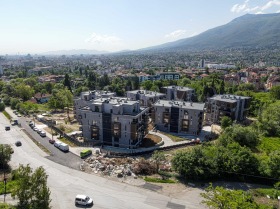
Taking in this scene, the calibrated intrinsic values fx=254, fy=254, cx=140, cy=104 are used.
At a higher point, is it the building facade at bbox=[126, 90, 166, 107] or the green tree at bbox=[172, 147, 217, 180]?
the building facade at bbox=[126, 90, 166, 107]

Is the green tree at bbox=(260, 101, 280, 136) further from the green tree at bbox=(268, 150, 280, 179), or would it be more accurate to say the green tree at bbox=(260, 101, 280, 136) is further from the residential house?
the residential house

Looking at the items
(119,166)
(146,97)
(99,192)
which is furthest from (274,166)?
(146,97)

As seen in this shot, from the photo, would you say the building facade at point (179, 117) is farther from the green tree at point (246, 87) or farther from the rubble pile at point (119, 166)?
the green tree at point (246, 87)

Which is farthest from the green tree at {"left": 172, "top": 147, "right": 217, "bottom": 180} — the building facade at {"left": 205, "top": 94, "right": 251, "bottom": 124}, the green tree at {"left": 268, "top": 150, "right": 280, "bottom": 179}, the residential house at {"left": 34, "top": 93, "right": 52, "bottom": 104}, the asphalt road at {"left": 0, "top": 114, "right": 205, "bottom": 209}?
the residential house at {"left": 34, "top": 93, "right": 52, "bottom": 104}

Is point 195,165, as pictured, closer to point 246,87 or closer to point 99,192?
point 99,192

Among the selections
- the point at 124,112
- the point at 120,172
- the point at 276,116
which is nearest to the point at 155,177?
the point at 120,172

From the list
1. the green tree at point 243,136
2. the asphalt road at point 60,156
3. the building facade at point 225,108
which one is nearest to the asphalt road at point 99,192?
the asphalt road at point 60,156

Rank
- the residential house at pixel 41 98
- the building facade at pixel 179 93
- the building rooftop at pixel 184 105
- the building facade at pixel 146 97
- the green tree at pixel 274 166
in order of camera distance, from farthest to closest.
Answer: the residential house at pixel 41 98
the building facade at pixel 179 93
the building facade at pixel 146 97
the building rooftop at pixel 184 105
the green tree at pixel 274 166
